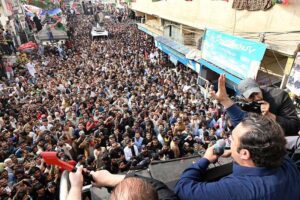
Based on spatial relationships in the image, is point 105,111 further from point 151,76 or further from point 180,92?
point 151,76

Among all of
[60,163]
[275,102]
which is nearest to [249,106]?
[275,102]

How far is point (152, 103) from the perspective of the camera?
9625mm

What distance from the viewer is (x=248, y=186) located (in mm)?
1323

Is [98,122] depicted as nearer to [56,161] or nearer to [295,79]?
[295,79]

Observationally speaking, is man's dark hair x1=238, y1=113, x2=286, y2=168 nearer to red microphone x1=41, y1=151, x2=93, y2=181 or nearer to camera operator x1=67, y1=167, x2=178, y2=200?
camera operator x1=67, y1=167, x2=178, y2=200

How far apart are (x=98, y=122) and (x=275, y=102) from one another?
21.5 feet

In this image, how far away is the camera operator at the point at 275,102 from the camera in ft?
7.11

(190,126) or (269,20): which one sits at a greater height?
(269,20)

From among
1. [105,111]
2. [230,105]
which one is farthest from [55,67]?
[230,105]

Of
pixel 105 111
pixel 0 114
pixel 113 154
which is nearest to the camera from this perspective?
pixel 113 154

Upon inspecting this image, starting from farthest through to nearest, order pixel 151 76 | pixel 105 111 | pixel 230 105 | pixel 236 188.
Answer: pixel 151 76 < pixel 105 111 < pixel 230 105 < pixel 236 188

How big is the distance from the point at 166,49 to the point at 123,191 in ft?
54.7

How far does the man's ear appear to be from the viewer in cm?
139

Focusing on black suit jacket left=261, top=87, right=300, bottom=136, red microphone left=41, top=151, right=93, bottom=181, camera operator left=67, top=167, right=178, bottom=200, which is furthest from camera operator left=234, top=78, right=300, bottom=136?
red microphone left=41, top=151, right=93, bottom=181
